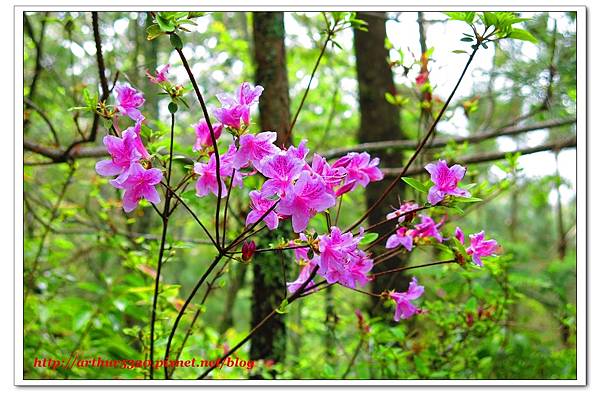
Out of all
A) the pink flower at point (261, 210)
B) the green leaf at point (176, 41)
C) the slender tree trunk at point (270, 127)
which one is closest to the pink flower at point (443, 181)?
the pink flower at point (261, 210)

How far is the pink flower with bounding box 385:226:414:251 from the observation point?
104cm

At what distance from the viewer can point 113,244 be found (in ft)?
5.80

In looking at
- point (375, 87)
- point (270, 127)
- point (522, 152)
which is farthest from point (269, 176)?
point (375, 87)

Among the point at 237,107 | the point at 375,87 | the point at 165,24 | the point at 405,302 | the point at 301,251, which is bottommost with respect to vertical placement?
the point at 405,302

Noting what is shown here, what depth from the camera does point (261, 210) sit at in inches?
34.3

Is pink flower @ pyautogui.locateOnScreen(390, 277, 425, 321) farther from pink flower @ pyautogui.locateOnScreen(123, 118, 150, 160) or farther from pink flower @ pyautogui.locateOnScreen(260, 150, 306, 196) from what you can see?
pink flower @ pyautogui.locateOnScreen(123, 118, 150, 160)

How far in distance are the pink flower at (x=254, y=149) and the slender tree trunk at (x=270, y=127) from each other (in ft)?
2.65

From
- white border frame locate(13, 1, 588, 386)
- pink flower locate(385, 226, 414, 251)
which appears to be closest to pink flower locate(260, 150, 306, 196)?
pink flower locate(385, 226, 414, 251)

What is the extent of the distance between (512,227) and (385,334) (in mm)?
2926

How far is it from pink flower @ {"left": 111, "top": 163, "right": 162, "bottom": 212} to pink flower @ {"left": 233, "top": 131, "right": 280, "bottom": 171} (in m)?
0.13

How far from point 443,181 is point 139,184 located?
480 millimetres
